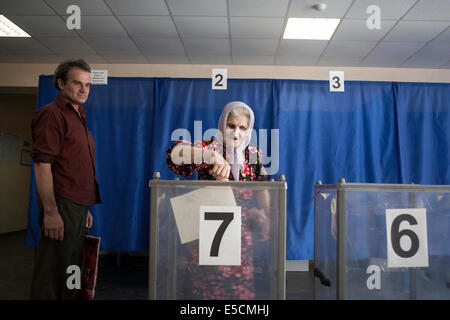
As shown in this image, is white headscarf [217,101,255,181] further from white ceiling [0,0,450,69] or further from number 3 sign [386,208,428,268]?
white ceiling [0,0,450,69]

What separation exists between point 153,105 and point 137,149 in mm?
515

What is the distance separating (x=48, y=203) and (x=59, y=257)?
0.68ft

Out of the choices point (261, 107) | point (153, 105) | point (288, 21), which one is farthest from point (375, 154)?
point (153, 105)

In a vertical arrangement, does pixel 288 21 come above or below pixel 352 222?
above

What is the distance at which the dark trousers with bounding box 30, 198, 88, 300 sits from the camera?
1.16 m

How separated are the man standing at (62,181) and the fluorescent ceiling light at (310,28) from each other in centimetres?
240

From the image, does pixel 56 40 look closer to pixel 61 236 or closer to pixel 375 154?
pixel 61 236

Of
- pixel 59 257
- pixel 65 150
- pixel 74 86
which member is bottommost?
pixel 59 257

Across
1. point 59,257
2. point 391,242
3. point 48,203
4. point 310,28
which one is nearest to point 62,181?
point 48,203

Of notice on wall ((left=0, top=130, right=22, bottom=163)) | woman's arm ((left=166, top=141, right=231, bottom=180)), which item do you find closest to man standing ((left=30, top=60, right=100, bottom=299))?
woman's arm ((left=166, top=141, right=231, bottom=180))

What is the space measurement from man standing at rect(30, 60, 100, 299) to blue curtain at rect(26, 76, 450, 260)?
2029mm

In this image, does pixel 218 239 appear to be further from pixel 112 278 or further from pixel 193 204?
pixel 112 278

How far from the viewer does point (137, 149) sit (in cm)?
344

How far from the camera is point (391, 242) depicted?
2.74 ft
